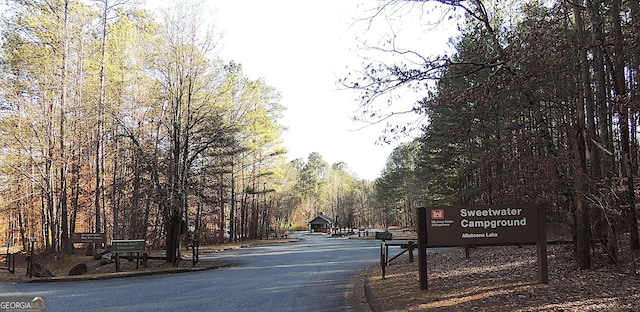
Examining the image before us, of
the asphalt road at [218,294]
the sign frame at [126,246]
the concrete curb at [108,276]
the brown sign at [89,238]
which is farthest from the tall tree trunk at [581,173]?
the brown sign at [89,238]

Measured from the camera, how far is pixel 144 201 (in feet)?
58.2

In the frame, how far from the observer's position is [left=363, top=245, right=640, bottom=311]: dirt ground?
7043mm

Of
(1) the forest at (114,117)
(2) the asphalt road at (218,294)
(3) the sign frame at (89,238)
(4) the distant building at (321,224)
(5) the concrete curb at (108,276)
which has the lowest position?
(4) the distant building at (321,224)

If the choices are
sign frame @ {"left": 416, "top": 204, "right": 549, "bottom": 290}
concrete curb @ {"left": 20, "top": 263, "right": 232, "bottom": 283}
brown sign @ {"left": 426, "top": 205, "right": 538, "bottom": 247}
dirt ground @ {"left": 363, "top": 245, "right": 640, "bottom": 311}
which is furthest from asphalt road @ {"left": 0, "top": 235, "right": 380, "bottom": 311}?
brown sign @ {"left": 426, "top": 205, "right": 538, "bottom": 247}

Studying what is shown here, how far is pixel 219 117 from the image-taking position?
792 inches

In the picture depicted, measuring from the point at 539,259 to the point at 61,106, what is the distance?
21.9 metres

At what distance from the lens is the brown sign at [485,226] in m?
9.33

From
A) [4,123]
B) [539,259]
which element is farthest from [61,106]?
[539,259]

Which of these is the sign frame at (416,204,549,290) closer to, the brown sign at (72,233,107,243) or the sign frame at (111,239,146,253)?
the sign frame at (111,239,146,253)

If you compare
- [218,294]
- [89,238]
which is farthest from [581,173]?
[89,238]

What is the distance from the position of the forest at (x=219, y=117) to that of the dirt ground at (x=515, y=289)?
91 centimetres

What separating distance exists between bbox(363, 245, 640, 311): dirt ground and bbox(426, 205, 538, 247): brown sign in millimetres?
891

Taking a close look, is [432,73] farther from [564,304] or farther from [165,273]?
[165,273]

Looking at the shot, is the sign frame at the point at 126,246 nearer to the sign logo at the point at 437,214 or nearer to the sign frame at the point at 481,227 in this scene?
the sign frame at the point at 481,227
